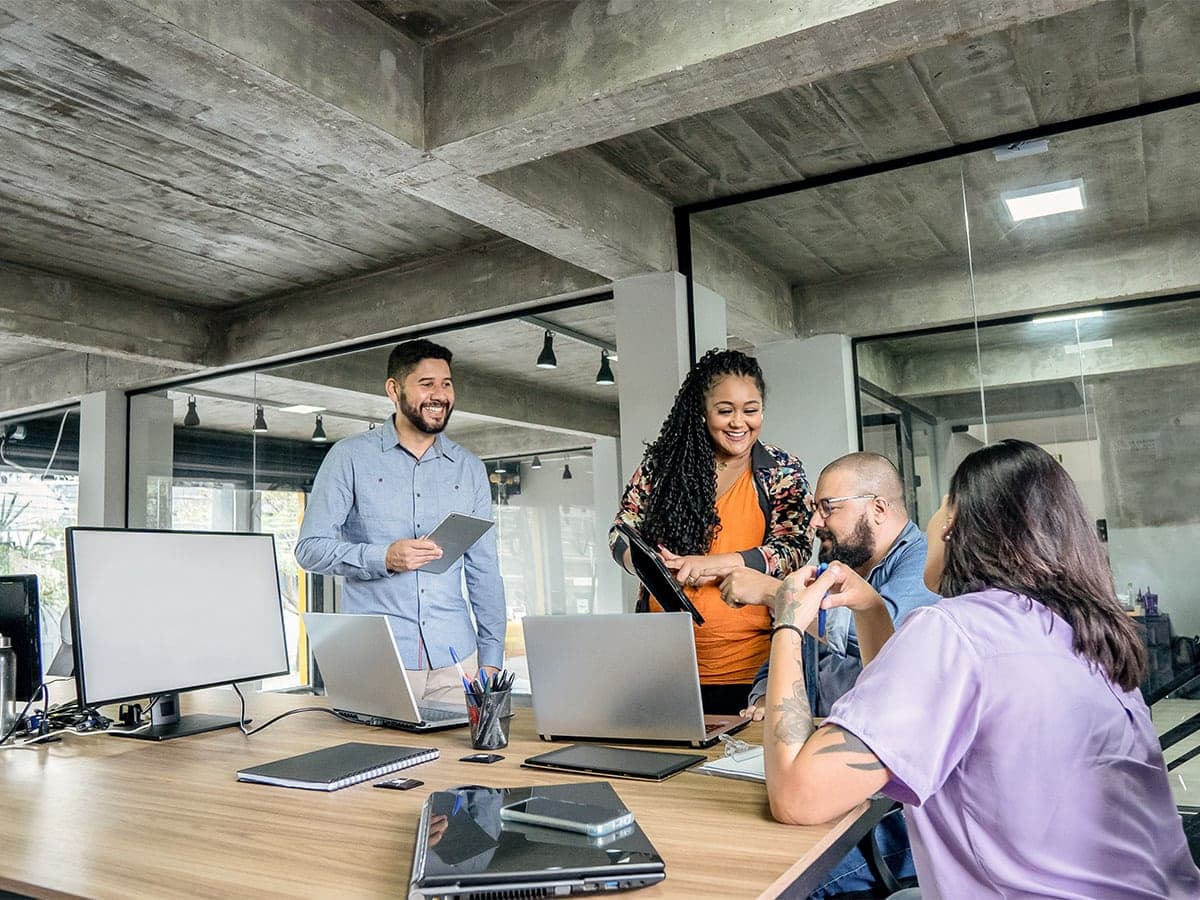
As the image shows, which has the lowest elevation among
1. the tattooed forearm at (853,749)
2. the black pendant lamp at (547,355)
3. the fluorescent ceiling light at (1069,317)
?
the tattooed forearm at (853,749)

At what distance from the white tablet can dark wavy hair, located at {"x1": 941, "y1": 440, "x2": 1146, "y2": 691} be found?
1260 millimetres

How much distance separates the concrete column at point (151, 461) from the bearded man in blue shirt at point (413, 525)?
4.32 meters

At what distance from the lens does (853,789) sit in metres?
1.14

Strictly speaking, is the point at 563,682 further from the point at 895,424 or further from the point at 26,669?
the point at 895,424

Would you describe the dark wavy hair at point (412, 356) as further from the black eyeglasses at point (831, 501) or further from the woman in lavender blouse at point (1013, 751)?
the woman in lavender blouse at point (1013, 751)

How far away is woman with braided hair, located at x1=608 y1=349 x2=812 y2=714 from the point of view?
7.21 ft

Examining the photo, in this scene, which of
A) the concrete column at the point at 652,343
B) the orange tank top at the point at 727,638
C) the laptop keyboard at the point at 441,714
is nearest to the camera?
the laptop keyboard at the point at 441,714

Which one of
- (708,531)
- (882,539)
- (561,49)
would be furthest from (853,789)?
(561,49)

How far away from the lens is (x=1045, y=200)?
3459 millimetres

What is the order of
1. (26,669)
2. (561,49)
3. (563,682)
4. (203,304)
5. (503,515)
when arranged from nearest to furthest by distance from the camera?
(563,682) → (26,669) → (561,49) → (503,515) → (203,304)

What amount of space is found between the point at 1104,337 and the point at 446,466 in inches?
88.8

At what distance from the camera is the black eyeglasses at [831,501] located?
6.87 feet

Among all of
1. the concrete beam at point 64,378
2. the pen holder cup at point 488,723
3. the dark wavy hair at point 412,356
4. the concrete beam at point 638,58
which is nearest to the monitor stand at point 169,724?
the pen holder cup at point 488,723

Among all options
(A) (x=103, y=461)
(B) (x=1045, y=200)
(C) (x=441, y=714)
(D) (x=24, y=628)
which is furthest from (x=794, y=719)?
(A) (x=103, y=461)
